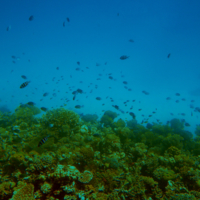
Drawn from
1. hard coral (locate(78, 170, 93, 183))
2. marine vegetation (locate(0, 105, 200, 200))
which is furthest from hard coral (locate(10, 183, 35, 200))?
hard coral (locate(78, 170, 93, 183))

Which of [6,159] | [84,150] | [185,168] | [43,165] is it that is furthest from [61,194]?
[185,168]

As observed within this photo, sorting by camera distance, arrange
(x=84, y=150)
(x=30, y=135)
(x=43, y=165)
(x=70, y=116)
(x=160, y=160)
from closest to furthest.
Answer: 1. (x=43, y=165)
2. (x=84, y=150)
3. (x=160, y=160)
4. (x=30, y=135)
5. (x=70, y=116)

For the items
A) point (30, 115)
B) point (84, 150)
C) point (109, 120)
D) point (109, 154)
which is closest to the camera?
point (84, 150)

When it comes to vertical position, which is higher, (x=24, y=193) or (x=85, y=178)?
(x=85, y=178)

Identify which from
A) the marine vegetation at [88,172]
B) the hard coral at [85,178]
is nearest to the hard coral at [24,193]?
the marine vegetation at [88,172]

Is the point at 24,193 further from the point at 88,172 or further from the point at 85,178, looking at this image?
the point at 88,172

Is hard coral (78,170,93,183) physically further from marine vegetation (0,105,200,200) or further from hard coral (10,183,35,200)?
hard coral (10,183,35,200)

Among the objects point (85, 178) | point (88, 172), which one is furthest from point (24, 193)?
point (88, 172)

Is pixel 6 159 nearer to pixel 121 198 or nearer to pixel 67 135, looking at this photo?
pixel 67 135

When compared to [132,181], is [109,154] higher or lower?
higher

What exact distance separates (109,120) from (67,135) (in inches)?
265

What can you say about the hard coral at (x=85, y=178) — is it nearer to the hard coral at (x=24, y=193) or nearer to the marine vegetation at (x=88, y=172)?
the marine vegetation at (x=88, y=172)

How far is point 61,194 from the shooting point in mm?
3410

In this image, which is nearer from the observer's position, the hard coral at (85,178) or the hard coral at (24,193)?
the hard coral at (24,193)
